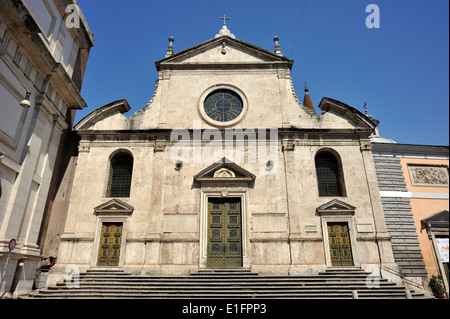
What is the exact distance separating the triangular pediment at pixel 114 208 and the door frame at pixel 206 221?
3.50m

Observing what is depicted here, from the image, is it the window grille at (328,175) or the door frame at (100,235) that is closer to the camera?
the door frame at (100,235)

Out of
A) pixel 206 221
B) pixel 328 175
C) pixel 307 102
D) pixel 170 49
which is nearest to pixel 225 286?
pixel 206 221

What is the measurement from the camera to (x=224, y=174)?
1471 centimetres

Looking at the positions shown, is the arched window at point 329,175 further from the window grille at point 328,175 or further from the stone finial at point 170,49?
the stone finial at point 170,49

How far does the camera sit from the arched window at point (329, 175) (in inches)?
594

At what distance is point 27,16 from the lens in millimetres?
11523

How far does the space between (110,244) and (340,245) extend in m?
10.7

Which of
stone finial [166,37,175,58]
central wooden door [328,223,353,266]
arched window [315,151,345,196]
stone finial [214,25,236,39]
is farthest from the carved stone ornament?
stone finial [166,37,175,58]

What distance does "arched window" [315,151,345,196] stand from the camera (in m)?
15.1

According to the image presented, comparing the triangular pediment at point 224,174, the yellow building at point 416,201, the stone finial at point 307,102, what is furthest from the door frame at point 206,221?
the stone finial at point 307,102

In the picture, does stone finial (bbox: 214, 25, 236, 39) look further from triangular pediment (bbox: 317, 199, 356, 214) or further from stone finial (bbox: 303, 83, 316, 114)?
stone finial (bbox: 303, 83, 316, 114)

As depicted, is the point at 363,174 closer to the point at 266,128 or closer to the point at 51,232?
the point at 266,128

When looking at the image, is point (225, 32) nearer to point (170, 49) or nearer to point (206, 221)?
point (170, 49)
